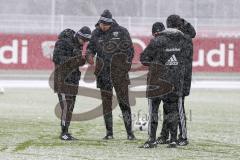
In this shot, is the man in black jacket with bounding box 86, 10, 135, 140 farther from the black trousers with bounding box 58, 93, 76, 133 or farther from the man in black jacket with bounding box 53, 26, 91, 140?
the black trousers with bounding box 58, 93, 76, 133

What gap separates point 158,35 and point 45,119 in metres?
5.68

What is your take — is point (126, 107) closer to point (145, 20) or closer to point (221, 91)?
point (221, 91)

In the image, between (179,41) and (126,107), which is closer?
(179,41)

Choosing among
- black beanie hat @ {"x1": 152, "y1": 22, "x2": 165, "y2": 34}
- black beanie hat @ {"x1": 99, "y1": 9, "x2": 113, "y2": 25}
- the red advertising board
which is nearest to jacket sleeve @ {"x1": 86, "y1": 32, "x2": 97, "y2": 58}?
black beanie hat @ {"x1": 99, "y1": 9, "x2": 113, "y2": 25}

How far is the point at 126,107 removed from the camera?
12.3 metres

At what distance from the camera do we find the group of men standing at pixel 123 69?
11.0m

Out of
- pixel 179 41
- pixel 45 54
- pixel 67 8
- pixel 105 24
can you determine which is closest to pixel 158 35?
pixel 179 41

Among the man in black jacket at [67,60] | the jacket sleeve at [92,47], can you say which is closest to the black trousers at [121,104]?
the man in black jacket at [67,60]

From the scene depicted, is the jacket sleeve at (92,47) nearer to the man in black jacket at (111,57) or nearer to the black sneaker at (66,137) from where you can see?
the man in black jacket at (111,57)

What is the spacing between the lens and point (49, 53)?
Result: 30875mm

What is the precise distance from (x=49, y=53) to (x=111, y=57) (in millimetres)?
18946

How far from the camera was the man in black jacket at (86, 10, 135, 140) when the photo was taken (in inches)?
477

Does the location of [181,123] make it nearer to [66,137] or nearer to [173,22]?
[173,22]

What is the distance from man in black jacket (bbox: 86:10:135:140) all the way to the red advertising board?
18.0 m
